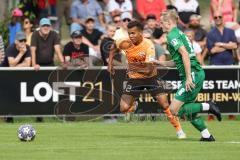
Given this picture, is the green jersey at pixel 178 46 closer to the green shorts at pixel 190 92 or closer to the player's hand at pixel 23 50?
the green shorts at pixel 190 92

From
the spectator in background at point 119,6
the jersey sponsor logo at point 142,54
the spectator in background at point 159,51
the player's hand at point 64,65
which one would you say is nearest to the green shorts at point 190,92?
the jersey sponsor logo at point 142,54

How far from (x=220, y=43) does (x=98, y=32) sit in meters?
3.40

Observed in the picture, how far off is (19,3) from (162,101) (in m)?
10.0

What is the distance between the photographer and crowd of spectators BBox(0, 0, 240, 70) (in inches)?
894

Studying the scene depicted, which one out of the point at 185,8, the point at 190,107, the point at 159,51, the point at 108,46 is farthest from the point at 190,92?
the point at 185,8

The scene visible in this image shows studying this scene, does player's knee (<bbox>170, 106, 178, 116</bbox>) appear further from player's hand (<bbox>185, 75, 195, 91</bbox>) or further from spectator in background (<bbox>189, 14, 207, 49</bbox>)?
spectator in background (<bbox>189, 14, 207, 49</bbox>)

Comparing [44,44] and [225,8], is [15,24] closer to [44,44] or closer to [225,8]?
[44,44]

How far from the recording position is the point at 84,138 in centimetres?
1712

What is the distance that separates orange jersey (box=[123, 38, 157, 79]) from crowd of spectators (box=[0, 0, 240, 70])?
3.16 m

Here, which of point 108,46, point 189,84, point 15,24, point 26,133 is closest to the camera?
point 189,84

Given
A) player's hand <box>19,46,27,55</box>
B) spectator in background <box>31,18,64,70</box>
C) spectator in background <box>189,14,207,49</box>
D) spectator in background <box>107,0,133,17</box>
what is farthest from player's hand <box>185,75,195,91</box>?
spectator in background <box>107,0,133,17</box>

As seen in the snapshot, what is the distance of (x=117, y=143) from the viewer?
52.4 feet

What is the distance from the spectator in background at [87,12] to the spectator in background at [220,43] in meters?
3.65

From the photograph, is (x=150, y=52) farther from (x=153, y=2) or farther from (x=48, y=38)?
(x=153, y=2)
